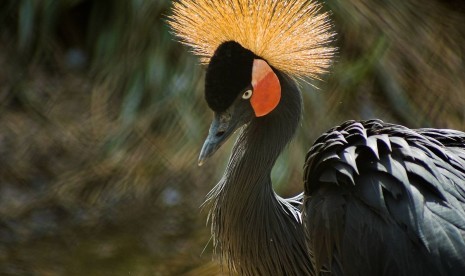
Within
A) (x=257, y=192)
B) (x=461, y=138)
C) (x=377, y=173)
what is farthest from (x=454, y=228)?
(x=257, y=192)

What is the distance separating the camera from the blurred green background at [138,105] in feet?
12.2

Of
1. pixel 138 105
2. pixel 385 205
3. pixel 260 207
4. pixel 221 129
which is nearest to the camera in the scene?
pixel 385 205

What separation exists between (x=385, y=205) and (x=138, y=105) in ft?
6.64

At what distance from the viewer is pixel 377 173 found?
7.07 ft

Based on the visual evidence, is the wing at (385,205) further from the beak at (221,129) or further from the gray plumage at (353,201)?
the beak at (221,129)

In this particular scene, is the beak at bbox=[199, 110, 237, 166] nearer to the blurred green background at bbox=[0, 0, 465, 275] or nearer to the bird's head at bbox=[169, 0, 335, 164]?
the bird's head at bbox=[169, 0, 335, 164]

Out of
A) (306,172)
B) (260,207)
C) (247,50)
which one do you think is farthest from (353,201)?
(247,50)

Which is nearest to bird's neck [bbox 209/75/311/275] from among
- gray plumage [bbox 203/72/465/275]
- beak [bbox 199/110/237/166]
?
gray plumage [bbox 203/72/465/275]

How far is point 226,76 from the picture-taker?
2.39 metres

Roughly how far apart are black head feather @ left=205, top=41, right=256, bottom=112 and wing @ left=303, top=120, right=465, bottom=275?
29 centimetres

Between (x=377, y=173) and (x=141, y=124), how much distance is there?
1.93 m

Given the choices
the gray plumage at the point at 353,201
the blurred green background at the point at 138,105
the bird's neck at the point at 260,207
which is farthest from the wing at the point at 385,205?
the blurred green background at the point at 138,105

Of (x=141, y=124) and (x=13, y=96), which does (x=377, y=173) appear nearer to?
(x=141, y=124)

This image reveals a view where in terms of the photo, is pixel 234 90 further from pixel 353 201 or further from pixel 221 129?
pixel 353 201
